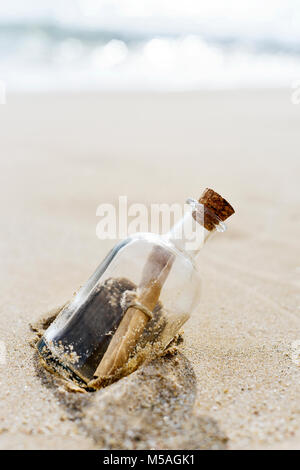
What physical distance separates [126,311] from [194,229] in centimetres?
34

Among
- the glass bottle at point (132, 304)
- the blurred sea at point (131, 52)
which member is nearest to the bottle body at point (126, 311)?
the glass bottle at point (132, 304)

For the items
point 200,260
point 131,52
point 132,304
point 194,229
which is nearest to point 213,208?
point 194,229

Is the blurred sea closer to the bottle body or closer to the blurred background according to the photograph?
the blurred background

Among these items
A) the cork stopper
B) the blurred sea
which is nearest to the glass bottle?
the cork stopper

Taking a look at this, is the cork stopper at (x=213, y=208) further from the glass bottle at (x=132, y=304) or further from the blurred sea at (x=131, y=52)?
the blurred sea at (x=131, y=52)

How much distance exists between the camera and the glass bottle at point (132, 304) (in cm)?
146

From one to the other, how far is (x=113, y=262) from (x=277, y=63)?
30.4 feet

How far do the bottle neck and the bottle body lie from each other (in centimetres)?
3

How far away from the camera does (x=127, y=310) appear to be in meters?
1.51

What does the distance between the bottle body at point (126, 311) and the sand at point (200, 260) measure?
0.07 meters

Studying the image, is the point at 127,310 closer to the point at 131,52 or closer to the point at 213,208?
the point at 213,208

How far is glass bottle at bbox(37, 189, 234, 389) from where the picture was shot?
1464 mm

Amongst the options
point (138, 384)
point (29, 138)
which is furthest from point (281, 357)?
point (29, 138)

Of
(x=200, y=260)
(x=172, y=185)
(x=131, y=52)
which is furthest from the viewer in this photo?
(x=131, y=52)
